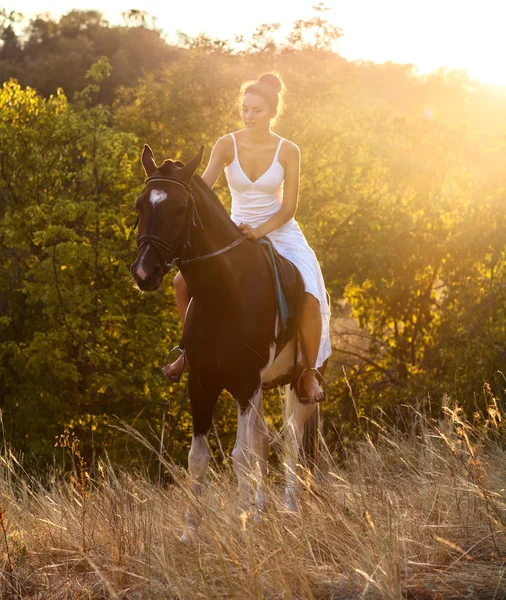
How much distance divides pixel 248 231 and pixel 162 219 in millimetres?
1023

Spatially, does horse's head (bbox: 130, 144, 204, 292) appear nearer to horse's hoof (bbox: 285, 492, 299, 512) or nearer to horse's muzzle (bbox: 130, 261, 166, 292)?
horse's muzzle (bbox: 130, 261, 166, 292)

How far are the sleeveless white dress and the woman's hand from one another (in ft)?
1.43

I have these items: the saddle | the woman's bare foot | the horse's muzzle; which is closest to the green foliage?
the saddle

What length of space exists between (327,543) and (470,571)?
27.1 inches

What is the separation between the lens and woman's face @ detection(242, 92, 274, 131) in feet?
19.9

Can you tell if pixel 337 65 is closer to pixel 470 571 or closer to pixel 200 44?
pixel 200 44

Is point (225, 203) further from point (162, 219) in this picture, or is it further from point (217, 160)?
point (162, 219)

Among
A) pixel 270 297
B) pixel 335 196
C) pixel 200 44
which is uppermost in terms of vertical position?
pixel 200 44

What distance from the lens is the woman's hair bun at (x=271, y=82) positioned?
6133 millimetres

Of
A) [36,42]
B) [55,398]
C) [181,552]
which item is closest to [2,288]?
[55,398]

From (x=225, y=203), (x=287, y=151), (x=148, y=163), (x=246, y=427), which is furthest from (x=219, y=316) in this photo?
(x=225, y=203)

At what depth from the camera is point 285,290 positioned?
19.5 feet

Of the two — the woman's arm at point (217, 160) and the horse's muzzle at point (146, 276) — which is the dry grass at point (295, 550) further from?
the woman's arm at point (217, 160)

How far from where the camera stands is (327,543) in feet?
13.4
